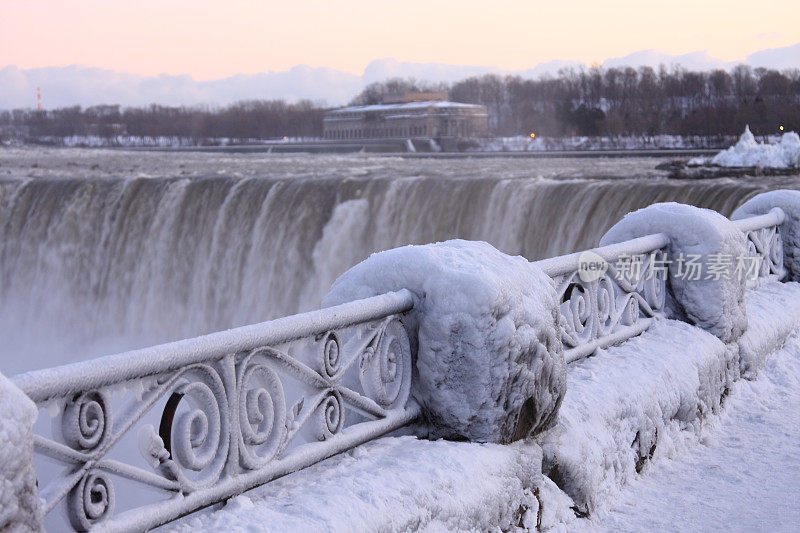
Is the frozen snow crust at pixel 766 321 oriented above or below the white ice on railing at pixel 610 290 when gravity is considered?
below

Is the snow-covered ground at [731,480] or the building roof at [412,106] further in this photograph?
the building roof at [412,106]

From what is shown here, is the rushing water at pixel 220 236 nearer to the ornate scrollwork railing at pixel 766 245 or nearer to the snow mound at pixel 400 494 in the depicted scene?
the ornate scrollwork railing at pixel 766 245

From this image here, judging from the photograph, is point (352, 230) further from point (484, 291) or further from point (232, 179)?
point (484, 291)

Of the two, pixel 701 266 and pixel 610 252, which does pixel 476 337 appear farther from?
pixel 701 266

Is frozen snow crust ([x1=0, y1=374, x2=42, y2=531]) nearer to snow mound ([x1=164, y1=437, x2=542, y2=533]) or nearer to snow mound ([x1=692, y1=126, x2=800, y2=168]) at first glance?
snow mound ([x1=164, y1=437, x2=542, y2=533])

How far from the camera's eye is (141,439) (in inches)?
102

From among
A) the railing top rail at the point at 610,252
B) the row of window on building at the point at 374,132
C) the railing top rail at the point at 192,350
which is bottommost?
the railing top rail at the point at 610,252

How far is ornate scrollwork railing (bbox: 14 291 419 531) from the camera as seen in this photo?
2.39 meters

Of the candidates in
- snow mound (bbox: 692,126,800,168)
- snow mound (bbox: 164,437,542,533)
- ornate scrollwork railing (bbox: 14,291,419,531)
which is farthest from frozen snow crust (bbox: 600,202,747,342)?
snow mound (bbox: 692,126,800,168)

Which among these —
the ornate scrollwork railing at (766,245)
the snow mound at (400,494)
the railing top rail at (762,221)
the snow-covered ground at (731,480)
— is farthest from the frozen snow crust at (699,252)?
the snow mound at (400,494)

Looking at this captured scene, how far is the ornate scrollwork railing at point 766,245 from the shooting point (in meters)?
7.49

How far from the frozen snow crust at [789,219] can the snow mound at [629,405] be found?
2725 mm

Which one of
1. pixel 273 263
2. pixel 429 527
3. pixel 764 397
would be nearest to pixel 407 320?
pixel 429 527

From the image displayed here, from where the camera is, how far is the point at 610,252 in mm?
5145
